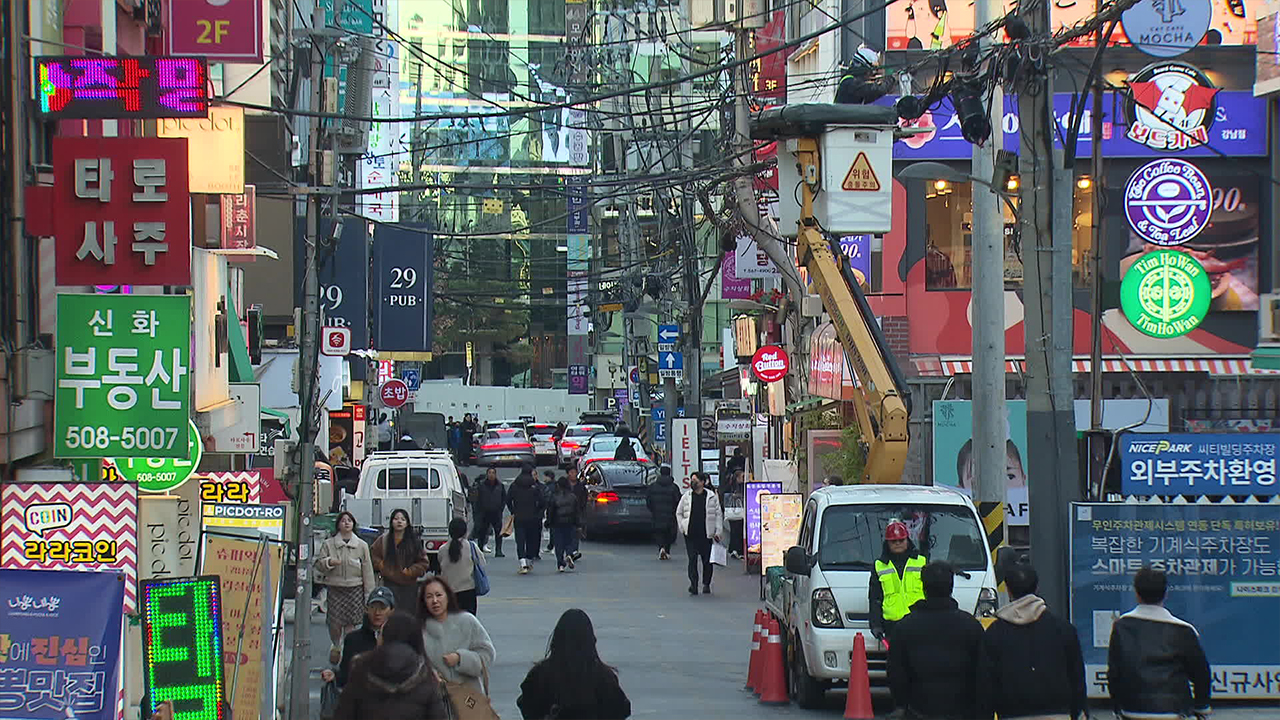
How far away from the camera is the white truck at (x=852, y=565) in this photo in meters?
14.2

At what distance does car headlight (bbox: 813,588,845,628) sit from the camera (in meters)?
14.3

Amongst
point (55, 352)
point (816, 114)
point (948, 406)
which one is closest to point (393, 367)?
point (948, 406)

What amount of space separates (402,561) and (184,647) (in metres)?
5.76

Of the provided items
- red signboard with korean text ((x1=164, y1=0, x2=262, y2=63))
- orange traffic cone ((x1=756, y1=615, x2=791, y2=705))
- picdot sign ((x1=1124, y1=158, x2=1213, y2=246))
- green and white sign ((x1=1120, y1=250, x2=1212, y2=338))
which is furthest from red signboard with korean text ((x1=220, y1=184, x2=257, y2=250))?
picdot sign ((x1=1124, y1=158, x2=1213, y2=246))

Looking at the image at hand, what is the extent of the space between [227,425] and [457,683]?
13.8m

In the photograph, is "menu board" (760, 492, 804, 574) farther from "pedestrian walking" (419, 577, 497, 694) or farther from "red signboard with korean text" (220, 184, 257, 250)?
"pedestrian walking" (419, 577, 497, 694)

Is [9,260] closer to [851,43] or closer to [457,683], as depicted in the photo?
[457,683]

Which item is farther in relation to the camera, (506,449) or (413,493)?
(506,449)

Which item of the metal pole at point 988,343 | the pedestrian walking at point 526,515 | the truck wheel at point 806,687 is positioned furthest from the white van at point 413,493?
the truck wheel at point 806,687

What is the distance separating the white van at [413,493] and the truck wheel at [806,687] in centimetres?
Result: 1243

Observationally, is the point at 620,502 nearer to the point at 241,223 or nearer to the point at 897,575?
the point at 241,223

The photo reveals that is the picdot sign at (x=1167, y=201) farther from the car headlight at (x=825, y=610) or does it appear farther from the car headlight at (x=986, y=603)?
the car headlight at (x=825, y=610)

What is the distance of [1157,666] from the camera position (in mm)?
8664

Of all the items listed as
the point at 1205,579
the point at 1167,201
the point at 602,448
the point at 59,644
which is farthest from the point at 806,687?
the point at 602,448
